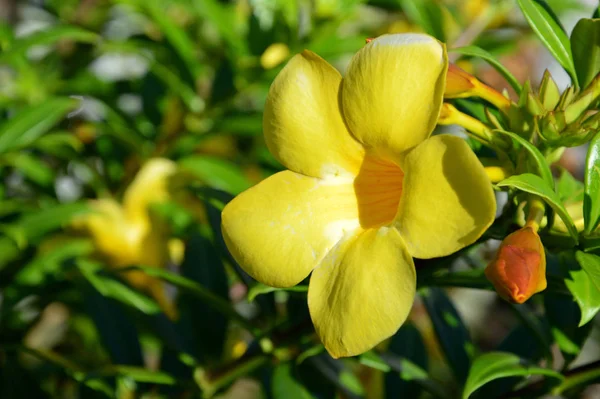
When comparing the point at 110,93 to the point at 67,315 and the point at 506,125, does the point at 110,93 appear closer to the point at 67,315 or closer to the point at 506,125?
the point at 67,315

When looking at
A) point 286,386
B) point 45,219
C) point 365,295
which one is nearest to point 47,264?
point 45,219

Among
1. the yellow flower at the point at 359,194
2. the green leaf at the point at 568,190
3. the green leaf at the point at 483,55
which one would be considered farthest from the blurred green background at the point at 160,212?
the green leaf at the point at 483,55

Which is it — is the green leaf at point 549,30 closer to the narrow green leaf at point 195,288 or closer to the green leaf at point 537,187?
the green leaf at point 537,187

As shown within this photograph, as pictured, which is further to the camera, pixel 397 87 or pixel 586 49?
pixel 586 49

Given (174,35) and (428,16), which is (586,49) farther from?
(174,35)

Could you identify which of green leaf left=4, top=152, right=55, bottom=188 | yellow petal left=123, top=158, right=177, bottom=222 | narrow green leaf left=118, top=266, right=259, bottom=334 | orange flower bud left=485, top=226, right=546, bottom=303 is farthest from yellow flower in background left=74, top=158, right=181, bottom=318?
orange flower bud left=485, top=226, right=546, bottom=303

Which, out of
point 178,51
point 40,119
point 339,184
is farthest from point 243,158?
point 339,184

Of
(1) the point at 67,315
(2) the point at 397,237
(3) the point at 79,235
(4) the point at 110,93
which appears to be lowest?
(1) the point at 67,315
